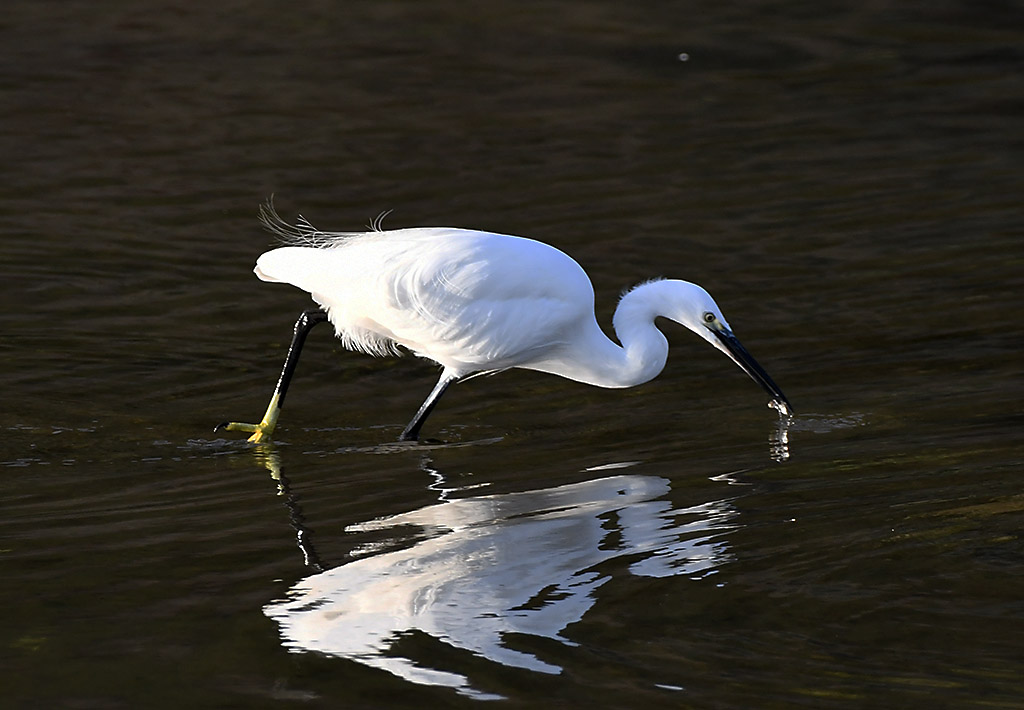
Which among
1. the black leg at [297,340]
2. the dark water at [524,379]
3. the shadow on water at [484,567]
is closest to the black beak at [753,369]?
the dark water at [524,379]

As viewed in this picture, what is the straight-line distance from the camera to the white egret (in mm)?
7164

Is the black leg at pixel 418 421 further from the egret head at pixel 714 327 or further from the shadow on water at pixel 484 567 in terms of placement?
the egret head at pixel 714 327

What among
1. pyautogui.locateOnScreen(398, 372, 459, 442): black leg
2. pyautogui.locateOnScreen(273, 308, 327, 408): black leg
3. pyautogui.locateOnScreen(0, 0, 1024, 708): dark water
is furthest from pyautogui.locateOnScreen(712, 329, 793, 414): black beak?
pyautogui.locateOnScreen(273, 308, 327, 408): black leg

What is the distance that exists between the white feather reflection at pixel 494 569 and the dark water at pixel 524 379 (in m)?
0.02

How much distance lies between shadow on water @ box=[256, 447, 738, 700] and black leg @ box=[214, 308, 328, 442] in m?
0.66

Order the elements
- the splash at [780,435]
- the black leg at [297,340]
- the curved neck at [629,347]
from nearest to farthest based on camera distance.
→ the splash at [780,435]
the curved neck at [629,347]
the black leg at [297,340]

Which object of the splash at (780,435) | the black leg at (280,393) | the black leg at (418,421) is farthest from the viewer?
the black leg at (280,393)

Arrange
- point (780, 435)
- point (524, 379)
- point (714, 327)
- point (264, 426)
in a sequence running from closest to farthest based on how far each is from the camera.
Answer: point (780, 435) → point (264, 426) → point (714, 327) → point (524, 379)

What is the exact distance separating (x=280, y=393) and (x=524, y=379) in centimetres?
157

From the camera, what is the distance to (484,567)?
17.7 ft

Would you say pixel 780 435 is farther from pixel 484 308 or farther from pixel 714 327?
pixel 484 308

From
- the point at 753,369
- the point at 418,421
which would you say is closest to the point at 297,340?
the point at 418,421

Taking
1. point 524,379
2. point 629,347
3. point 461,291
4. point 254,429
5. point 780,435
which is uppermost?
point 461,291

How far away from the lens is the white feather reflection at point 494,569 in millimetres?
4742
